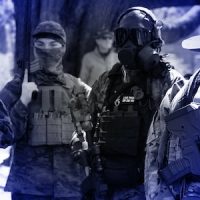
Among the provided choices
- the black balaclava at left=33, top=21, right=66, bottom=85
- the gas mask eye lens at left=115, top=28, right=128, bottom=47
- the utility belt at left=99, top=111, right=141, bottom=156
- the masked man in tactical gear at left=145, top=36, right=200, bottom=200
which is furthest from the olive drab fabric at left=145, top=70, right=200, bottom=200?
the black balaclava at left=33, top=21, right=66, bottom=85

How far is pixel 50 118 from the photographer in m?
3.10

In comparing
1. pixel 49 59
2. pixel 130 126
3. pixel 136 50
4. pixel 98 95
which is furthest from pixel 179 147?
pixel 49 59

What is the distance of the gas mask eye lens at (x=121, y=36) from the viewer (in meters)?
2.23

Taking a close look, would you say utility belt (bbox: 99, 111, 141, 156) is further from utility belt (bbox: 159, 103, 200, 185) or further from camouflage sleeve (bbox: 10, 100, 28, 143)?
camouflage sleeve (bbox: 10, 100, 28, 143)

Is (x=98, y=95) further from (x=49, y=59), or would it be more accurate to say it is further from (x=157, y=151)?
(x=49, y=59)

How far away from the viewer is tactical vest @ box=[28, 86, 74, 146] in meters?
3.06

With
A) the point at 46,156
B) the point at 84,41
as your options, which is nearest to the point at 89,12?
the point at 84,41

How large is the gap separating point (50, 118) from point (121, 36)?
1.01 metres

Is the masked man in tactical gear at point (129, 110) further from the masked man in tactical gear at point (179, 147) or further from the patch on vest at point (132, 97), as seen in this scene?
the masked man in tactical gear at point (179, 147)

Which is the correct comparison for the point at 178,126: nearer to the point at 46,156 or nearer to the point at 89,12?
the point at 46,156

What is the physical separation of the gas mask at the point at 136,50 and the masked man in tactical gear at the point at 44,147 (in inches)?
33.9

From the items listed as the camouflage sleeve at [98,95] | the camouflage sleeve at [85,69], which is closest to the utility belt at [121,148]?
the camouflage sleeve at [98,95]

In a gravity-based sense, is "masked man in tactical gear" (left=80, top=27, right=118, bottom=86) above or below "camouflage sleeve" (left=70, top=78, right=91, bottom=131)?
above

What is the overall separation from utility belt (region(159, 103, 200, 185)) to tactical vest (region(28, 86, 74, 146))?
5.58 ft
